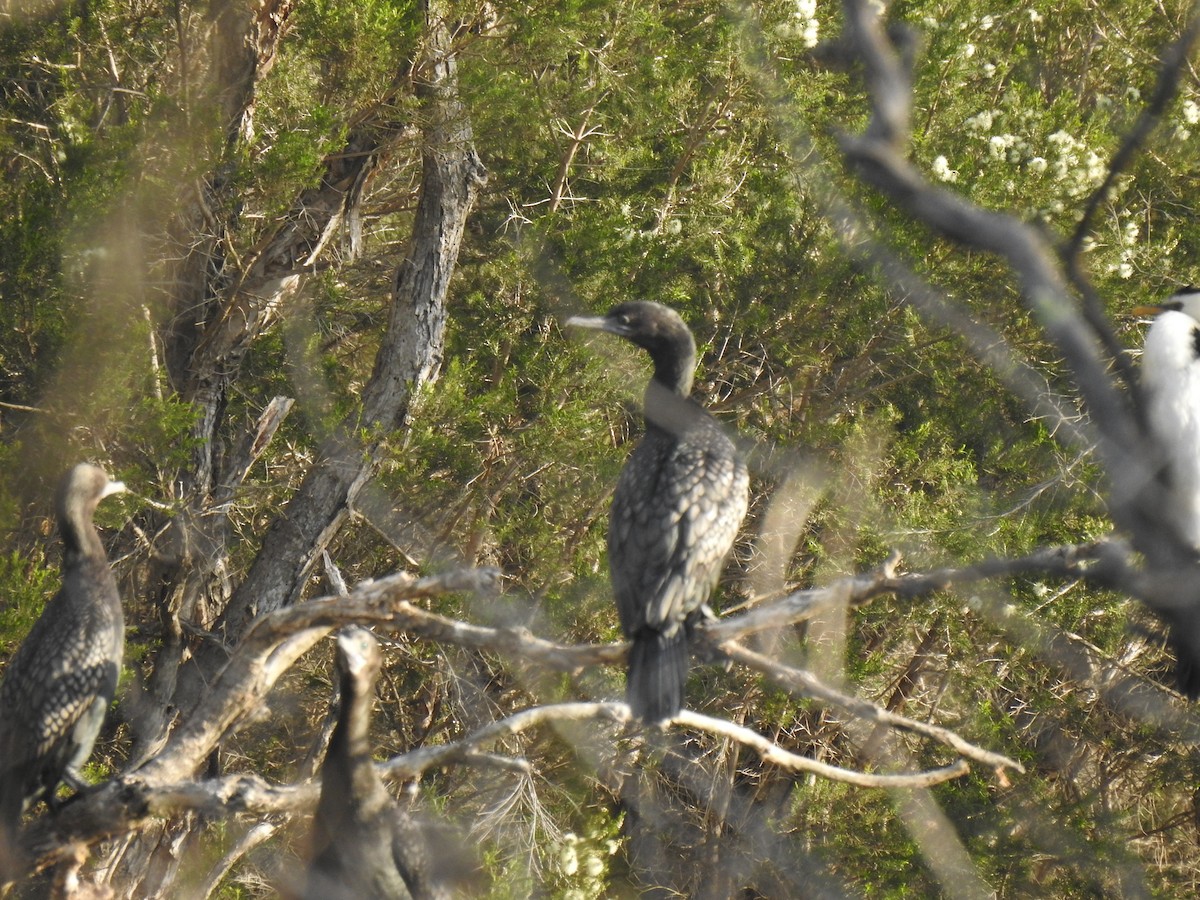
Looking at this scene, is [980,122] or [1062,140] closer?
[1062,140]

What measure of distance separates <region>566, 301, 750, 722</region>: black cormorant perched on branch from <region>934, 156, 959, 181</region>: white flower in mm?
2327

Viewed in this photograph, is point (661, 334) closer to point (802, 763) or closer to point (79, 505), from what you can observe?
point (802, 763)

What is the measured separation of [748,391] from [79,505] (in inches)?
151

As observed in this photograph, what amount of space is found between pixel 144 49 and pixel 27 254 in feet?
3.94

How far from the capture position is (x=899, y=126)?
158 centimetres

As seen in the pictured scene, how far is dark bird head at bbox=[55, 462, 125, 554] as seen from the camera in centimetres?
388

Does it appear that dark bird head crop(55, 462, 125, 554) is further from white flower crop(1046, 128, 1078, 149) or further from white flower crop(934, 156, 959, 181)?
white flower crop(1046, 128, 1078, 149)

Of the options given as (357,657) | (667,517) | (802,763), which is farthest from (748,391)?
(357,657)

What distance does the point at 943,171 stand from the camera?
571 cm

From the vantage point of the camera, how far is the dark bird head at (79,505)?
388 cm

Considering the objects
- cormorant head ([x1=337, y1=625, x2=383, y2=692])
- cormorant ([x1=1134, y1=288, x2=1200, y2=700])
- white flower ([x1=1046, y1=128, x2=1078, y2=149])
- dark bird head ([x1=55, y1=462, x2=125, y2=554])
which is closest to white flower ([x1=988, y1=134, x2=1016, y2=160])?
white flower ([x1=1046, y1=128, x2=1078, y2=149])

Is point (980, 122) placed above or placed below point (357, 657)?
above

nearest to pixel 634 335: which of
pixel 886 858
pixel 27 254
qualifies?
pixel 27 254

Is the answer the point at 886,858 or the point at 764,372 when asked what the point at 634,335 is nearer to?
the point at 764,372
